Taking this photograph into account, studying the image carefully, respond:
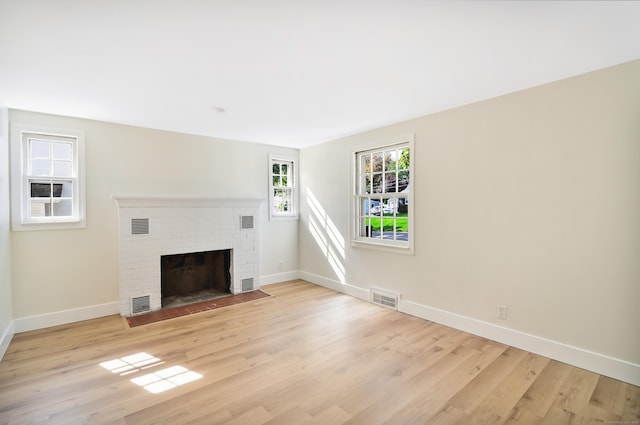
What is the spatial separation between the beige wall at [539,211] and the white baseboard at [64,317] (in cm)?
377

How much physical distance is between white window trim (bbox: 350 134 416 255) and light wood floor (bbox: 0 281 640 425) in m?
0.96

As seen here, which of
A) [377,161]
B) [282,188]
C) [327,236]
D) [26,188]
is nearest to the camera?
[26,188]

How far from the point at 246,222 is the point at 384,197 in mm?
2217

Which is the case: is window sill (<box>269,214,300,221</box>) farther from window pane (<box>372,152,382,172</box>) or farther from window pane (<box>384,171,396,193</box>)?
window pane (<box>384,171,396,193</box>)

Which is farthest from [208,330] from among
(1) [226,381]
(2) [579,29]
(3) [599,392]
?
(2) [579,29]

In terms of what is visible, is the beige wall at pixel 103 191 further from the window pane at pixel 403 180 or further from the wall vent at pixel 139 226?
the window pane at pixel 403 180

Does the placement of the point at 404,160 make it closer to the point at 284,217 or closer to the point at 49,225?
the point at 284,217

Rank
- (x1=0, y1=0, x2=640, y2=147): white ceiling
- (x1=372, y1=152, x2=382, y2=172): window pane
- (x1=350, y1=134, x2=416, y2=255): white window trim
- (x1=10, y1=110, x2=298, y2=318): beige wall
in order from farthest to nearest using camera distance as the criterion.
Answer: (x1=372, y1=152, x2=382, y2=172): window pane → (x1=350, y1=134, x2=416, y2=255): white window trim → (x1=10, y1=110, x2=298, y2=318): beige wall → (x1=0, y1=0, x2=640, y2=147): white ceiling

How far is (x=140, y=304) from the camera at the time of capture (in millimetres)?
3859

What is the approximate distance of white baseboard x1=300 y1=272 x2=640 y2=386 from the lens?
233cm

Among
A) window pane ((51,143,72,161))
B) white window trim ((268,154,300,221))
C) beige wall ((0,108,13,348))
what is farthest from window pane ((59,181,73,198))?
white window trim ((268,154,300,221))

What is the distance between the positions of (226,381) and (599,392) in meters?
2.80

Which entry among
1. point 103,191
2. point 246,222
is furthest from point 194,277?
point 103,191

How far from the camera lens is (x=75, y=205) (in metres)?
3.64
